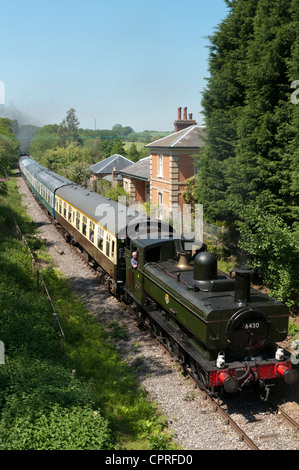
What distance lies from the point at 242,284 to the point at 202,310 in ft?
3.44

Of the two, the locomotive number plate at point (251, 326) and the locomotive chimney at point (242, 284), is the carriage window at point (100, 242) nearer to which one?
the locomotive chimney at point (242, 284)

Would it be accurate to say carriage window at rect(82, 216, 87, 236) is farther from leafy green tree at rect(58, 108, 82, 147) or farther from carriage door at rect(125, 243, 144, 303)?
leafy green tree at rect(58, 108, 82, 147)

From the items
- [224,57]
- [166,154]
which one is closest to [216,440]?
[224,57]

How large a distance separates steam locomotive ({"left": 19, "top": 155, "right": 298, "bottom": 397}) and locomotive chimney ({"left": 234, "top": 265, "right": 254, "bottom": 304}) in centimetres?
2

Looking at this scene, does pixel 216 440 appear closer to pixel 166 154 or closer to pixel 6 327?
pixel 6 327

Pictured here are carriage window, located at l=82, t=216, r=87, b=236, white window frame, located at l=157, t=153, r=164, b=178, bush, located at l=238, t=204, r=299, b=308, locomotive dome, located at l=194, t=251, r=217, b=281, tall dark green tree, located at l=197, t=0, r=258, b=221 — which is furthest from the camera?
white window frame, located at l=157, t=153, r=164, b=178

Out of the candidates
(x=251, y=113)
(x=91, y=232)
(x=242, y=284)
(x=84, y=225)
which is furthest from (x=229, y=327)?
(x=84, y=225)

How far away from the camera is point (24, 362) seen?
9219 millimetres

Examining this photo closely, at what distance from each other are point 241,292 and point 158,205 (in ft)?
68.5

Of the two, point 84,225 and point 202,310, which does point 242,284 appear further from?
point 84,225

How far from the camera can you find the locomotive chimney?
8.66m

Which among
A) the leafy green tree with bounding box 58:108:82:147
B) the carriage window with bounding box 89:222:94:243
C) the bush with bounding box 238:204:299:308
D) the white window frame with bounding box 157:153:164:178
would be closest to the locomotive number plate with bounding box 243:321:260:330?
the bush with bounding box 238:204:299:308

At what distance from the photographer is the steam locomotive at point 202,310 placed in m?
8.44

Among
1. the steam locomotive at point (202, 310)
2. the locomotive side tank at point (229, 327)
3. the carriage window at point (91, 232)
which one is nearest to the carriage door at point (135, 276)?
the steam locomotive at point (202, 310)
